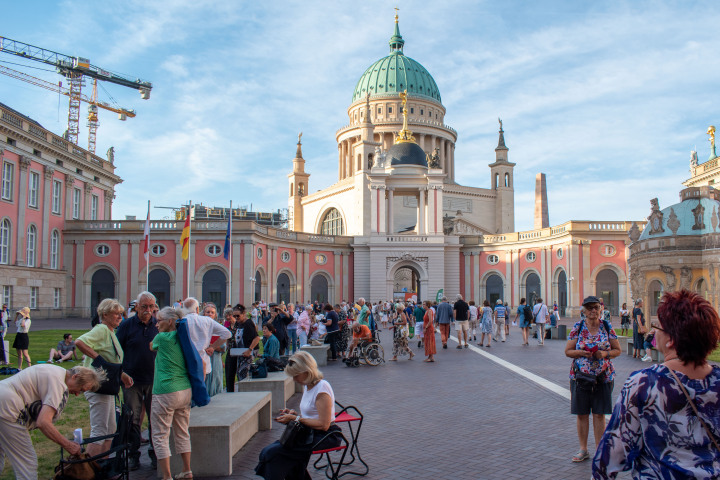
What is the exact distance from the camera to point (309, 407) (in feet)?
21.5

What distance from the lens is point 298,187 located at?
84938mm

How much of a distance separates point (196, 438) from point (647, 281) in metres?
19.6

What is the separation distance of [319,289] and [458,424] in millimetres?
45164

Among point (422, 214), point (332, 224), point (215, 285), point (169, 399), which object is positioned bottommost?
point (169, 399)

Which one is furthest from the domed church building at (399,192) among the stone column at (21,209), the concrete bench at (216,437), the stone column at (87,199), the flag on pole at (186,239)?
the concrete bench at (216,437)

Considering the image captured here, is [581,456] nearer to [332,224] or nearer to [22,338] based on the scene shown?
[22,338]

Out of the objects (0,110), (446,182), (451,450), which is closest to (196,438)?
(451,450)

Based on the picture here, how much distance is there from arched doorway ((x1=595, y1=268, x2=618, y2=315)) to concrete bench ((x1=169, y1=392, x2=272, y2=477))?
4264 cm

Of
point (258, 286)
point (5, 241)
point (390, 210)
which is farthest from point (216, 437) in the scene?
point (390, 210)

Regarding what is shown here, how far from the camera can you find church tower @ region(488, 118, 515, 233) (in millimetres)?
78188

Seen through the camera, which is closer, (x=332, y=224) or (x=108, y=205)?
(x=108, y=205)

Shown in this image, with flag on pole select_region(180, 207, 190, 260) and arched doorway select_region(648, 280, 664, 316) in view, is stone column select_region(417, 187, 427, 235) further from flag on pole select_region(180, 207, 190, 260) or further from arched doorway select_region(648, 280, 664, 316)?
arched doorway select_region(648, 280, 664, 316)

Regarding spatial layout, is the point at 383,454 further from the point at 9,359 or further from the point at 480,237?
the point at 480,237

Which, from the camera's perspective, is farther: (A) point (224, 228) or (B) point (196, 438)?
(A) point (224, 228)
